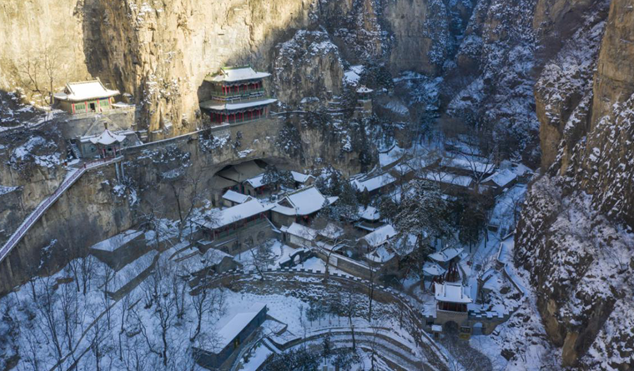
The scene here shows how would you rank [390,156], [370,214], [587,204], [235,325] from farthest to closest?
[390,156]
[370,214]
[587,204]
[235,325]

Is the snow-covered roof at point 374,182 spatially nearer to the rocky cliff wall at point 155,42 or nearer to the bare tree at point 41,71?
the rocky cliff wall at point 155,42

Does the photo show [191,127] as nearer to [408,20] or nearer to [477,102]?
[477,102]

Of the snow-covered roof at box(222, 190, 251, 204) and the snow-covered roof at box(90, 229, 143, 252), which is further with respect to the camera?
the snow-covered roof at box(222, 190, 251, 204)

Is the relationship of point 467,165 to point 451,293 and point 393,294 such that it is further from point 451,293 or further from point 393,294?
point 451,293

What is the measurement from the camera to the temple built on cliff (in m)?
36.4

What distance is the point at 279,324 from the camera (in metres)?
24.8

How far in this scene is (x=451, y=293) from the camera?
24.2 metres

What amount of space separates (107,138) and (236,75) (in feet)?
37.0

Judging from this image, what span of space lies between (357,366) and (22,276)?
16.8 meters

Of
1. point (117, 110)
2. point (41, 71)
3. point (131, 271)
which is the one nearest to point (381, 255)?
point (131, 271)

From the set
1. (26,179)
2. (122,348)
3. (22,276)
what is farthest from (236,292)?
(26,179)

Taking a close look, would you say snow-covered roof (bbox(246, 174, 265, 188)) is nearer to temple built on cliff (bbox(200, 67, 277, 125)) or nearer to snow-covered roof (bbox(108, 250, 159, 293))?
temple built on cliff (bbox(200, 67, 277, 125))

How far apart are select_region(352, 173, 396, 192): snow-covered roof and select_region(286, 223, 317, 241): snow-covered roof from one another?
715 cm

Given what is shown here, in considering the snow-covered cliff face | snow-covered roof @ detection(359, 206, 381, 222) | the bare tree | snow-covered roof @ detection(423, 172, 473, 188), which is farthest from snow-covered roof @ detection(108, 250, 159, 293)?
snow-covered roof @ detection(423, 172, 473, 188)
